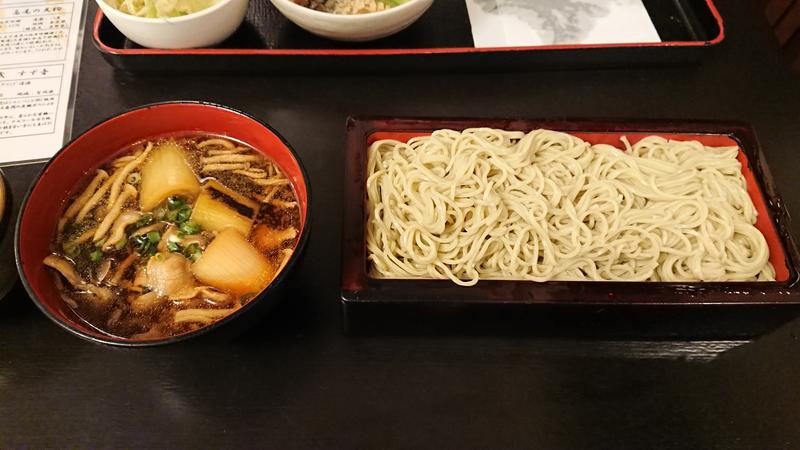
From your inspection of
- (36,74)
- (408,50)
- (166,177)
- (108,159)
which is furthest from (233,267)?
(36,74)

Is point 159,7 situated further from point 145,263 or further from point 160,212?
point 145,263

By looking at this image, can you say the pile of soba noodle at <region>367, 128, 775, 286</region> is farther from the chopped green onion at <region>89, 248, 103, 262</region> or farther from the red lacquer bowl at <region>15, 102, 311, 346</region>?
the chopped green onion at <region>89, 248, 103, 262</region>

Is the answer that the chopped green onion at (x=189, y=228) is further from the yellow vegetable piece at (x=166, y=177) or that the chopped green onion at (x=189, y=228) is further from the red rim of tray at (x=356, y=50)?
the red rim of tray at (x=356, y=50)

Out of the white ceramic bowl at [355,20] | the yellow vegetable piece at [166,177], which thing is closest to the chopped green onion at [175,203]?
the yellow vegetable piece at [166,177]

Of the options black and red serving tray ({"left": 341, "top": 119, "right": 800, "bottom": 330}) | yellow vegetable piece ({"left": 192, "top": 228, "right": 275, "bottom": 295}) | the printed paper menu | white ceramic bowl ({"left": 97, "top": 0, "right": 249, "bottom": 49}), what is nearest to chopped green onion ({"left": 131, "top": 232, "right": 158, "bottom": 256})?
yellow vegetable piece ({"left": 192, "top": 228, "right": 275, "bottom": 295})

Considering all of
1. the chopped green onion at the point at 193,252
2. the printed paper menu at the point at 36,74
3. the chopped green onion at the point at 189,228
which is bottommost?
the chopped green onion at the point at 193,252

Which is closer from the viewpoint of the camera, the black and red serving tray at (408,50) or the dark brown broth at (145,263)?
the dark brown broth at (145,263)
